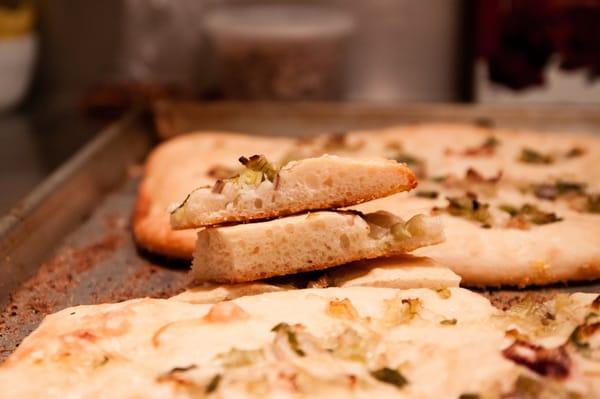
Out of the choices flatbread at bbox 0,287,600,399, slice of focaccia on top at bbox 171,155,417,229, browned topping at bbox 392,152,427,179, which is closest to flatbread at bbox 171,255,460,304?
flatbread at bbox 0,287,600,399

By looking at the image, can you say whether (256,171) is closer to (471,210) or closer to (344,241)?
(344,241)

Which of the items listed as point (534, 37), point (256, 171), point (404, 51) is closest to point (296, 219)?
point (256, 171)

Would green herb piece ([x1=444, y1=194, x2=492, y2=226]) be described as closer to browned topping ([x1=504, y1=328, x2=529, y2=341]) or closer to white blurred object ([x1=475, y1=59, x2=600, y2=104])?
browned topping ([x1=504, y1=328, x2=529, y2=341])

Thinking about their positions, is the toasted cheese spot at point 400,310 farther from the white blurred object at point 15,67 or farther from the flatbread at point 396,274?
the white blurred object at point 15,67

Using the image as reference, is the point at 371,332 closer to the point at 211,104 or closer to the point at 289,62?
the point at 211,104

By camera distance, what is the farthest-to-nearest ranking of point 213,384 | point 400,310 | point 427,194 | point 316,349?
point 427,194
point 400,310
point 316,349
point 213,384
